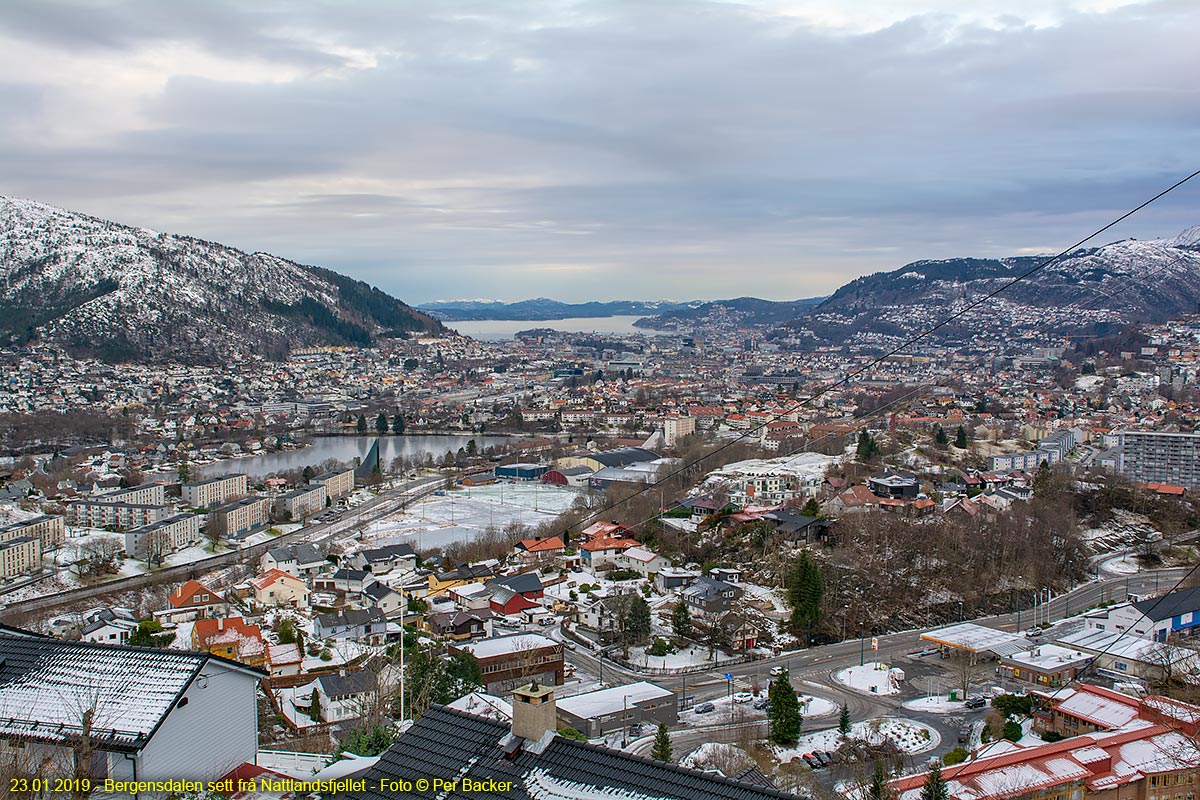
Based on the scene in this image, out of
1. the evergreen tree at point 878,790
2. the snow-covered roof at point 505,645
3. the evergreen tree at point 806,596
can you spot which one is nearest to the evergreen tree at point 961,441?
the evergreen tree at point 806,596

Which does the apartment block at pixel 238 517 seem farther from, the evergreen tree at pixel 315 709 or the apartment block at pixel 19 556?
the evergreen tree at pixel 315 709

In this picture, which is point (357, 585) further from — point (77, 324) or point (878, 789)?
point (77, 324)

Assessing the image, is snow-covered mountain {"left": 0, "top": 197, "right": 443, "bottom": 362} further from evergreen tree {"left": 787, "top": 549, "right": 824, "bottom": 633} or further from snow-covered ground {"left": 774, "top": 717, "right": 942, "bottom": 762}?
snow-covered ground {"left": 774, "top": 717, "right": 942, "bottom": 762}

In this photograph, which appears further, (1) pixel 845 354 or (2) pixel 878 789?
(1) pixel 845 354

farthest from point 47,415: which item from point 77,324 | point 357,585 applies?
point 357,585

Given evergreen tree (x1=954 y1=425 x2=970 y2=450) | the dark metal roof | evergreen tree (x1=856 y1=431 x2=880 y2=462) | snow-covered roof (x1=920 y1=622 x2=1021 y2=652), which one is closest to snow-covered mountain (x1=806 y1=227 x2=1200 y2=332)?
evergreen tree (x1=954 y1=425 x2=970 y2=450)

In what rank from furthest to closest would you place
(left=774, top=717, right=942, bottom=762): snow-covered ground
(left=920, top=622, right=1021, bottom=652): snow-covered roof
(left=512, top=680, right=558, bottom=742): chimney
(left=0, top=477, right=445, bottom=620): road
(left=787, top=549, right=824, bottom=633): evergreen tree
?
(left=0, top=477, right=445, bottom=620): road < (left=787, top=549, right=824, bottom=633): evergreen tree < (left=920, top=622, right=1021, bottom=652): snow-covered roof < (left=774, top=717, right=942, bottom=762): snow-covered ground < (left=512, top=680, right=558, bottom=742): chimney
